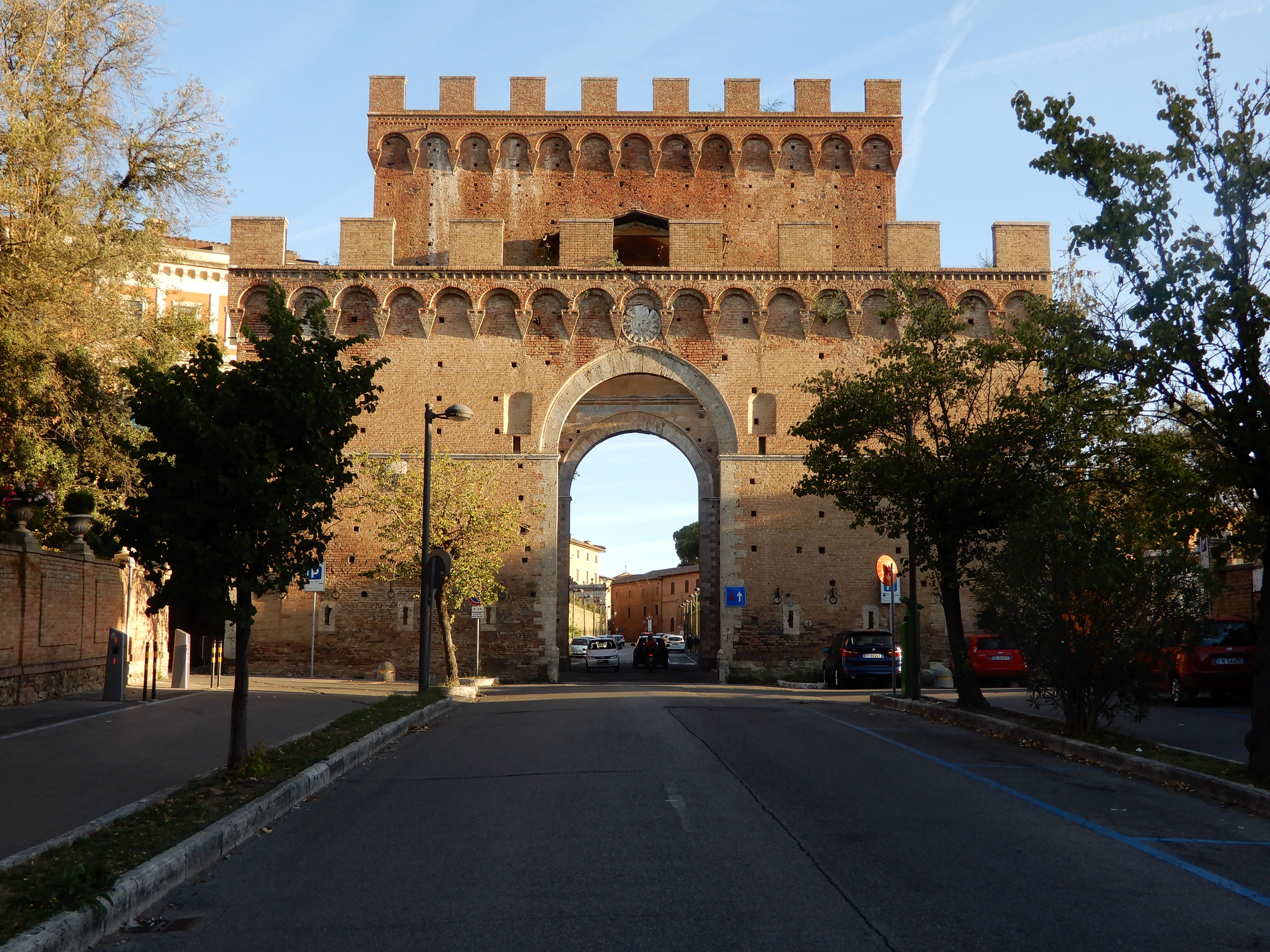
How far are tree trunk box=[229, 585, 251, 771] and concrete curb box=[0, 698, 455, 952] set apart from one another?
647mm

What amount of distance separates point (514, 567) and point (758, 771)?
21.6 metres

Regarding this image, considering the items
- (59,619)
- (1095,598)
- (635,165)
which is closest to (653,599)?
(635,165)

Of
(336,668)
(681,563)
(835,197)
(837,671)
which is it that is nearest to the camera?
(837,671)

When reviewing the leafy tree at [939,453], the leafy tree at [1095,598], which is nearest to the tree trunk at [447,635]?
the leafy tree at [939,453]

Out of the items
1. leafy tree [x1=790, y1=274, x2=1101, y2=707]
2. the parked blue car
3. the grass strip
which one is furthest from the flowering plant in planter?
the parked blue car

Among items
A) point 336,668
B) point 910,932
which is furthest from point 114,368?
point 910,932

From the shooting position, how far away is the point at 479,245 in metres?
31.9

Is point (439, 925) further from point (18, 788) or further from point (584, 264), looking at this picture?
point (584, 264)

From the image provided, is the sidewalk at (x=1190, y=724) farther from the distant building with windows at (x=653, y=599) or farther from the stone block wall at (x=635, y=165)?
the distant building with windows at (x=653, y=599)

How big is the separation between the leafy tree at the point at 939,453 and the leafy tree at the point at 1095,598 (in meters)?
2.97

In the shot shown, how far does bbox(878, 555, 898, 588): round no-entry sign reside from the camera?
21.7 m

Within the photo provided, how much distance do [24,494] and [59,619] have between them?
8.25 ft

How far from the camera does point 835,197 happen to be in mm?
34812

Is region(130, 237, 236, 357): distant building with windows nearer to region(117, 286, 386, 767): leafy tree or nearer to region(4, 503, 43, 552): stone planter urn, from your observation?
region(4, 503, 43, 552): stone planter urn
